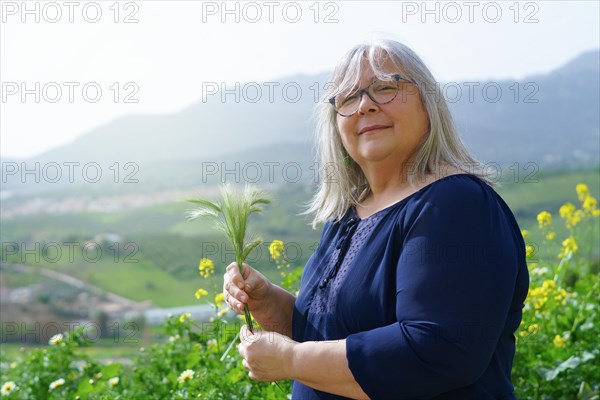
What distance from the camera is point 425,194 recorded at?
1.58 meters

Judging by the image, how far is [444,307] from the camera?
1.40m

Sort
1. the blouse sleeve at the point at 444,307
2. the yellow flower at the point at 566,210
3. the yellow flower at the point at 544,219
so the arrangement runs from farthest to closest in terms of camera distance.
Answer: the yellow flower at the point at 566,210 → the yellow flower at the point at 544,219 → the blouse sleeve at the point at 444,307

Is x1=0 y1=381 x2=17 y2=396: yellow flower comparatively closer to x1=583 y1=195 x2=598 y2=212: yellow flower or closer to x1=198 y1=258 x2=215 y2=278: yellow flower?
x1=198 y1=258 x2=215 y2=278: yellow flower

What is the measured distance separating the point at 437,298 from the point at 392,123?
53cm

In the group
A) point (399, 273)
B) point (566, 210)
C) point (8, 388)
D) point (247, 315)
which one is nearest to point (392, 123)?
point (399, 273)

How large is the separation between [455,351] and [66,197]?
36.6 m

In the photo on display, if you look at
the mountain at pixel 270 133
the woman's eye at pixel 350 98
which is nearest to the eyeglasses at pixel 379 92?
the woman's eye at pixel 350 98

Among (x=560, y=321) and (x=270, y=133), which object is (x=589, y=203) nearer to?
(x=560, y=321)

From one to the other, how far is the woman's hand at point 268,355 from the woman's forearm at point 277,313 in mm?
337

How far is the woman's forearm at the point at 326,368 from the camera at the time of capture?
148 cm

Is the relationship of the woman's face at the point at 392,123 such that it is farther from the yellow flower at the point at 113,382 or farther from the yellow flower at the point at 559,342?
the yellow flower at the point at 113,382

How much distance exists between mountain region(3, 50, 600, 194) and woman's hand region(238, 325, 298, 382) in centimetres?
2195

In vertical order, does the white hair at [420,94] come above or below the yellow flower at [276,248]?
above

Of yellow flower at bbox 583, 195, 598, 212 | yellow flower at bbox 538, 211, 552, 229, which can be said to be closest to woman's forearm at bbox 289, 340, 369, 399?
yellow flower at bbox 538, 211, 552, 229
